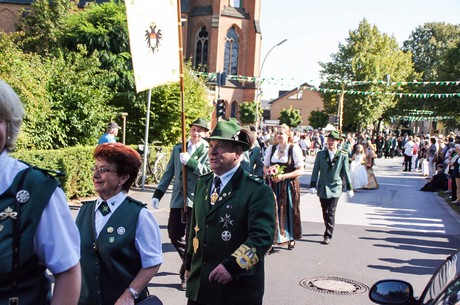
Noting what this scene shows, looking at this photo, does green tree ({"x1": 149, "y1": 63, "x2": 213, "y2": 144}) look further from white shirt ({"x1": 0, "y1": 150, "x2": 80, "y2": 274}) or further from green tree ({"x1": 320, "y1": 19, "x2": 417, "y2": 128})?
green tree ({"x1": 320, "y1": 19, "x2": 417, "y2": 128})

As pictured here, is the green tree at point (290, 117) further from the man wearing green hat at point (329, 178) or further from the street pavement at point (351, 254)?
the man wearing green hat at point (329, 178)

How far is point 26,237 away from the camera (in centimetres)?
184

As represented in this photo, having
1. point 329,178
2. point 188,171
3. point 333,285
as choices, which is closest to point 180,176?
point 188,171

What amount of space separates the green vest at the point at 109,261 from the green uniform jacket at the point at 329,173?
676cm

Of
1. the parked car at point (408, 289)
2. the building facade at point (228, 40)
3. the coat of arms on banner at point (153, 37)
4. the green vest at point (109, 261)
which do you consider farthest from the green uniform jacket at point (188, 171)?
the building facade at point (228, 40)

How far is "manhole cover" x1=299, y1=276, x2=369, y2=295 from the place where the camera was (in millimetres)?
6867

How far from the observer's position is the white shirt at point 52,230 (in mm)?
1875

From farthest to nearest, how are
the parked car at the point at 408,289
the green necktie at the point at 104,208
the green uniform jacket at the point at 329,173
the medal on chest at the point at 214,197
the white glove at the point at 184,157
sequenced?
the green uniform jacket at the point at 329,173 → the white glove at the point at 184,157 → the medal on chest at the point at 214,197 → the green necktie at the point at 104,208 → the parked car at the point at 408,289

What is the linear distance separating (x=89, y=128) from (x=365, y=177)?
9480mm

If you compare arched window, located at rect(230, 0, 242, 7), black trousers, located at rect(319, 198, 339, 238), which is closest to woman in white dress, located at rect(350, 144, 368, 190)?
black trousers, located at rect(319, 198, 339, 238)

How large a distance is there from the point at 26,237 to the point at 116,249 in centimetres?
129

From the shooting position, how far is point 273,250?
9.06m

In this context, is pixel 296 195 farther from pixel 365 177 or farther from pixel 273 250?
pixel 365 177

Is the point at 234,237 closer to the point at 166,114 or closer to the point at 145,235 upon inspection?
the point at 145,235
